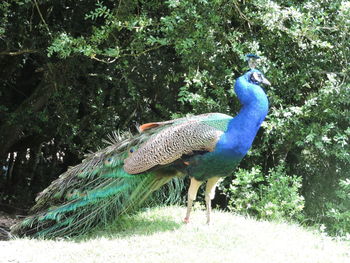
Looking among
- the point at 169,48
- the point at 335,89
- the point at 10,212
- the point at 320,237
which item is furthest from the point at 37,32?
the point at 320,237

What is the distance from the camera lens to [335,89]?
185 inches

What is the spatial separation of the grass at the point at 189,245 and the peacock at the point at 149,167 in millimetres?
201

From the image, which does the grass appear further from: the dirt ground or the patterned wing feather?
the dirt ground

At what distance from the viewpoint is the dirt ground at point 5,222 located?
4.76 meters

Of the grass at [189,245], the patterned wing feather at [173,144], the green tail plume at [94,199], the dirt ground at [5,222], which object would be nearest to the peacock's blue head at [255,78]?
the patterned wing feather at [173,144]

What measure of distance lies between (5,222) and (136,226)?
190 centimetres

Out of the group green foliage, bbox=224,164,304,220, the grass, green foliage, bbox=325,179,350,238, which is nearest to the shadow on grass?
the grass

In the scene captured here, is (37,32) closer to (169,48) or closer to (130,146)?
(169,48)

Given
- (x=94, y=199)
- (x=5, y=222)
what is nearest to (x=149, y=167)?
(x=94, y=199)

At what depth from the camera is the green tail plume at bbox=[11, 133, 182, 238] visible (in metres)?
4.32

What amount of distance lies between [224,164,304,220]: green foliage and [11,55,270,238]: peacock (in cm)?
77

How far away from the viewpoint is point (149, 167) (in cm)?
407

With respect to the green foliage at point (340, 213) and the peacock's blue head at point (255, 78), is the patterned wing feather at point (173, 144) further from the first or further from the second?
the green foliage at point (340, 213)

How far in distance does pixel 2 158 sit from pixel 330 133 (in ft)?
13.1
